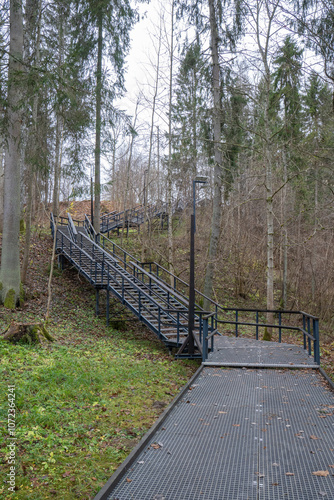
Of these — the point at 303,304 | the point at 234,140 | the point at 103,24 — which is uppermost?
the point at 103,24

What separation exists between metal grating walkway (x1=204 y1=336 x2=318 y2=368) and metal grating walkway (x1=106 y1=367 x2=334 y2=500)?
1464 mm

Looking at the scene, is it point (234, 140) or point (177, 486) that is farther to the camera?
point (234, 140)

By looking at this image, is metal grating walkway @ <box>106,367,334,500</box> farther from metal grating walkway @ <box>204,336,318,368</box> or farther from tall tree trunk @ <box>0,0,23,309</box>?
tall tree trunk @ <box>0,0,23,309</box>

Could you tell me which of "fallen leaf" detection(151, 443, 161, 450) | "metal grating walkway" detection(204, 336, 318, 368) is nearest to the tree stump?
"metal grating walkway" detection(204, 336, 318, 368)

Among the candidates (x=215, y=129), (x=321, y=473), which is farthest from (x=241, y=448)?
(x=215, y=129)

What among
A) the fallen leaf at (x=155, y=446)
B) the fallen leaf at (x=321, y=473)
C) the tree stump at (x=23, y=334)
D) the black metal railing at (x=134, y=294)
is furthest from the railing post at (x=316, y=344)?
the tree stump at (x=23, y=334)

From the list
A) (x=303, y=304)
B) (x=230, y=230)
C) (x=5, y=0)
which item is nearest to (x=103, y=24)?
(x=5, y=0)

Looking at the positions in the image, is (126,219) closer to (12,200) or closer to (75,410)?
(12,200)

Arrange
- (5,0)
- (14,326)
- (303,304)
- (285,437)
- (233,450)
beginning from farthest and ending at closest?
(303,304) → (5,0) → (14,326) → (285,437) → (233,450)

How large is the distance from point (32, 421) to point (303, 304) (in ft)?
58.3

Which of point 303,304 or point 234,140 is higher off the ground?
point 234,140

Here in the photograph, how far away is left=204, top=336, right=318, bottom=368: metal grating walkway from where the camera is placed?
25.9ft

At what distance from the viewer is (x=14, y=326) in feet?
29.4

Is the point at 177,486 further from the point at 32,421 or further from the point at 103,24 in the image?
the point at 103,24
